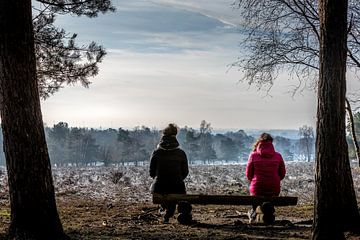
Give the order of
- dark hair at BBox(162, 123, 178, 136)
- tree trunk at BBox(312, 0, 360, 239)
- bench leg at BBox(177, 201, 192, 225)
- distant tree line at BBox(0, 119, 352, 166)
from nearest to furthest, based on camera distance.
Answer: tree trunk at BBox(312, 0, 360, 239) < bench leg at BBox(177, 201, 192, 225) < dark hair at BBox(162, 123, 178, 136) < distant tree line at BBox(0, 119, 352, 166)

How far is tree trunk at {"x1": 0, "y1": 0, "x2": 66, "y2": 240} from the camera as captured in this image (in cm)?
598

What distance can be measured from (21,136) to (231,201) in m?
3.71

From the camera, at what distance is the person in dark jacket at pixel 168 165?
846cm

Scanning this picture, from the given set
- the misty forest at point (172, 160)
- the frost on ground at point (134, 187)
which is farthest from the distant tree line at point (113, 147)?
the misty forest at point (172, 160)

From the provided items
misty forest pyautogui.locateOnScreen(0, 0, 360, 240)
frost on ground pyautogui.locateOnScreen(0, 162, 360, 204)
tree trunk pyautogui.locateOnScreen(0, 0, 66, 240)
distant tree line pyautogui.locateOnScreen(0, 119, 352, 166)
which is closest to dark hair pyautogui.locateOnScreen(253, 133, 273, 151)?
misty forest pyautogui.locateOnScreen(0, 0, 360, 240)

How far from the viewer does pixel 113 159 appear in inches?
4168

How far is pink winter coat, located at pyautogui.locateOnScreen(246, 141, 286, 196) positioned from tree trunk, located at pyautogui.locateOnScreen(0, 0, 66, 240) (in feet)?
12.2

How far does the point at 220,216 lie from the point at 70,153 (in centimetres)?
9787

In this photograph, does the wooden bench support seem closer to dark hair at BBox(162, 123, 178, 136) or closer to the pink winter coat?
the pink winter coat

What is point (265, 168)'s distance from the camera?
847cm

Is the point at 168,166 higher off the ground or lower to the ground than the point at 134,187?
higher

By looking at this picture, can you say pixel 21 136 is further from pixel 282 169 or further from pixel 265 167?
pixel 282 169

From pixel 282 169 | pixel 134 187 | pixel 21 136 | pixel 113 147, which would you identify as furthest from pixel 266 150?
pixel 113 147

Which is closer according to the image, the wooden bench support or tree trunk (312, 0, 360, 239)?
tree trunk (312, 0, 360, 239)
